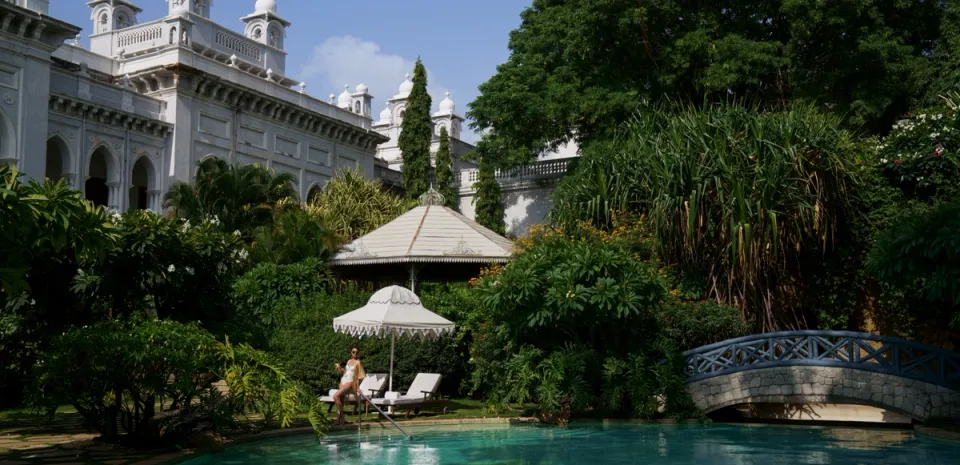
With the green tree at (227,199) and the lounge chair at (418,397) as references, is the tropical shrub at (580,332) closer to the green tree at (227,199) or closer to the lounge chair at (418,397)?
the lounge chair at (418,397)

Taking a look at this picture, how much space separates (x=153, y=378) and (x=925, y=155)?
15330 millimetres

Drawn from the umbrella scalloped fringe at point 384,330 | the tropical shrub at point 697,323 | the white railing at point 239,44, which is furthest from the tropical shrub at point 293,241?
the white railing at point 239,44

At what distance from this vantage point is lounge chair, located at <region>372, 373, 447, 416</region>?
1416cm

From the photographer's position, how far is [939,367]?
43.9 feet

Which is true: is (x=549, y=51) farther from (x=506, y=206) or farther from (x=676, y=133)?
(x=676, y=133)

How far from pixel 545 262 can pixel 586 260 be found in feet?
2.31

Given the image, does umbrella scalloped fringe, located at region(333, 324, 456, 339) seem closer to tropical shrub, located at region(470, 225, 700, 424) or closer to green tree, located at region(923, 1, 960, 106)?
tropical shrub, located at region(470, 225, 700, 424)

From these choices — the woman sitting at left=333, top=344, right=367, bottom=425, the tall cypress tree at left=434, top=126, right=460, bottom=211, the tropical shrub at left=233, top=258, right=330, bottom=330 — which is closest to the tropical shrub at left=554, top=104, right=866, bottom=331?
the woman sitting at left=333, top=344, right=367, bottom=425

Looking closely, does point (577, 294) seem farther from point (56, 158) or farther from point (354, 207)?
point (56, 158)

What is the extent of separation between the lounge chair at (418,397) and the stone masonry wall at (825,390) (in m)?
4.18

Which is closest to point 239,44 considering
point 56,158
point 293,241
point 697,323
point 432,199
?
point 56,158

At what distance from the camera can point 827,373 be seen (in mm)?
14164

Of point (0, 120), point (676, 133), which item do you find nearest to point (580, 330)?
point (676, 133)

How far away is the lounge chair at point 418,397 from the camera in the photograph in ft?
46.5
